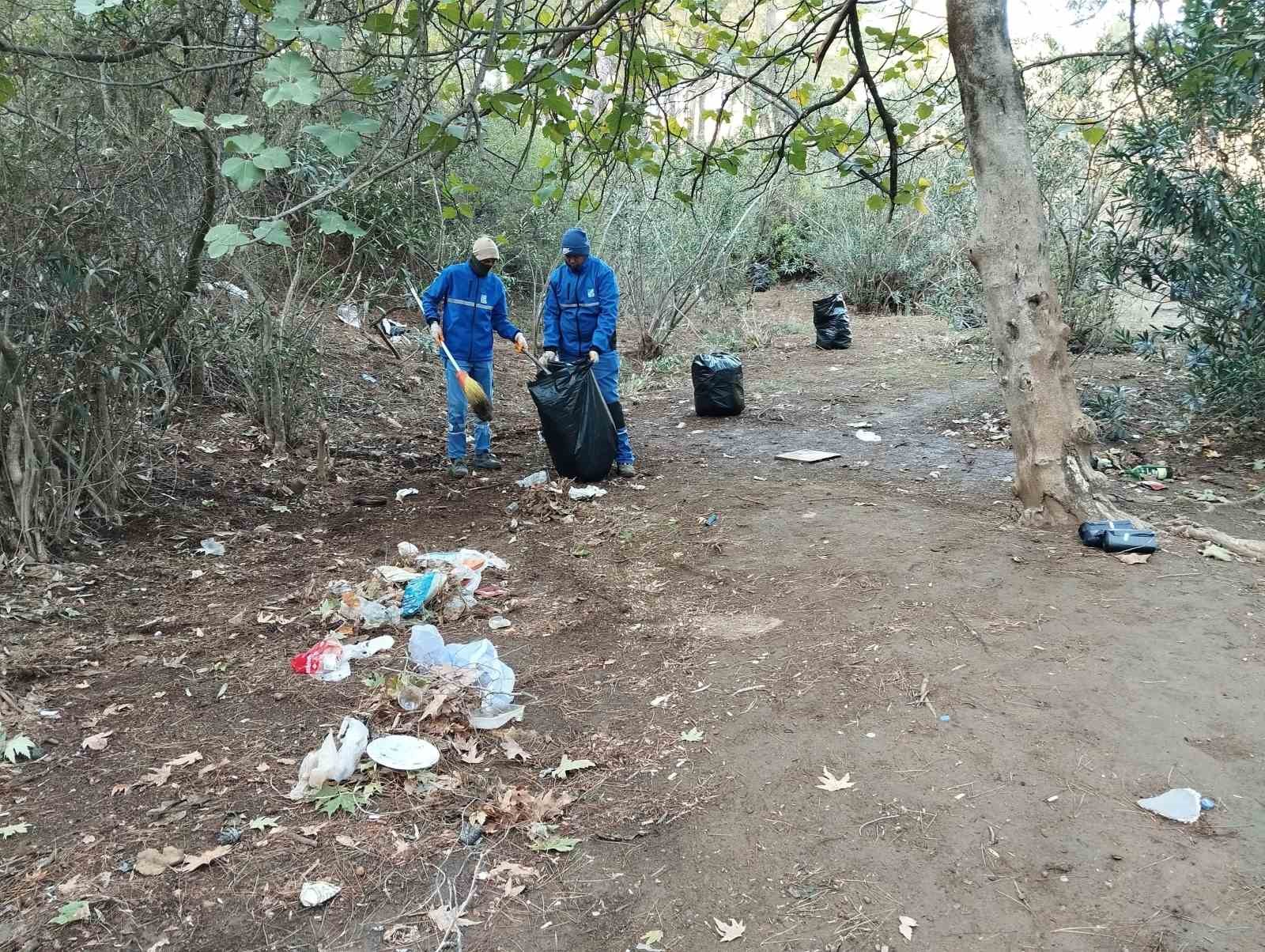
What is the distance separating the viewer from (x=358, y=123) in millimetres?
2395

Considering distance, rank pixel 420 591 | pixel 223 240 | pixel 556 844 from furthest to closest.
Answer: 1. pixel 420 591
2. pixel 556 844
3. pixel 223 240

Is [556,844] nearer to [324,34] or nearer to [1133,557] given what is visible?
[324,34]

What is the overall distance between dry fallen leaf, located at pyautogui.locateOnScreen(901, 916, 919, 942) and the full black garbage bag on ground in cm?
439

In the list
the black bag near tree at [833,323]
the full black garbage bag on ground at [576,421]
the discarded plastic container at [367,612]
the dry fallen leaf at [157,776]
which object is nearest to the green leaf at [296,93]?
the dry fallen leaf at [157,776]

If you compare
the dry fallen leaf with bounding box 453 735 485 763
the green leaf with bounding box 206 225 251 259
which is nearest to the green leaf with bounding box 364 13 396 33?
the green leaf with bounding box 206 225 251 259

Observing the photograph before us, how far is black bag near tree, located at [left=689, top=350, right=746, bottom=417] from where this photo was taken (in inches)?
332

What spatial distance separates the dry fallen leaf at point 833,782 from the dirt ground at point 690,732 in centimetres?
3

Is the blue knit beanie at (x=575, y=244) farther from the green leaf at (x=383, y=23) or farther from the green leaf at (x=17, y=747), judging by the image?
the green leaf at (x=17, y=747)

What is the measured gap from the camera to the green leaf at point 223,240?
2135 mm

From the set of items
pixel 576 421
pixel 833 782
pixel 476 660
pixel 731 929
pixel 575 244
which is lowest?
pixel 731 929

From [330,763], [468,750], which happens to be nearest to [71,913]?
[330,763]

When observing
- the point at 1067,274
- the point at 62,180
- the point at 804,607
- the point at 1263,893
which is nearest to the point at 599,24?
the point at 804,607

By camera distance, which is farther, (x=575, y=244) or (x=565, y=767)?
(x=575, y=244)

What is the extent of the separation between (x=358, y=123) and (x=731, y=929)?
91.6 inches
